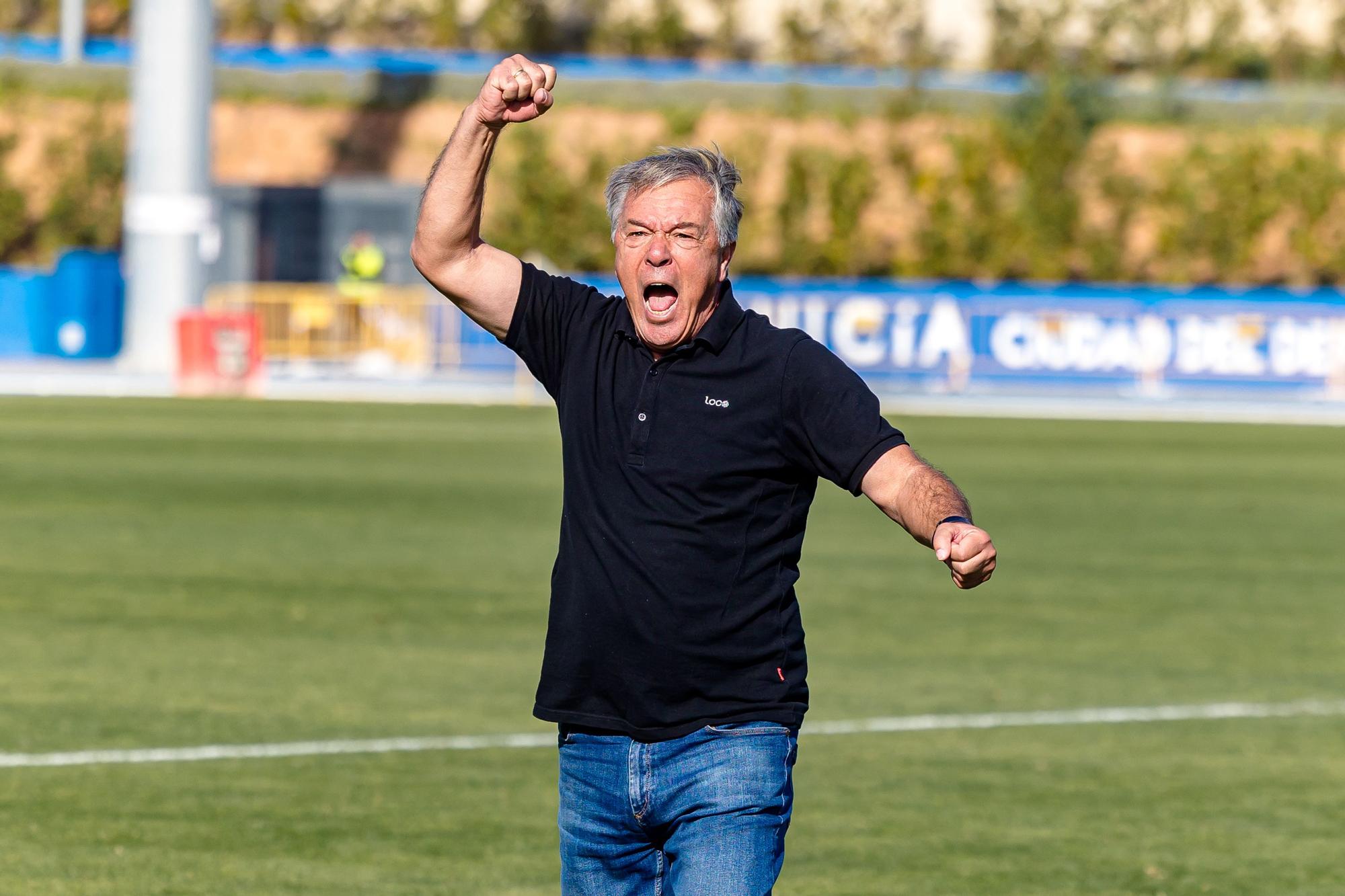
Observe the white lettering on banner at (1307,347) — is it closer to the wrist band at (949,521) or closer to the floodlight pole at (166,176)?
the floodlight pole at (166,176)

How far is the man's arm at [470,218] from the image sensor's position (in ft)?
15.6

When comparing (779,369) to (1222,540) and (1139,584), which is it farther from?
(1222,540)

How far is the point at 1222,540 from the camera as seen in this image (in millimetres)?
17328

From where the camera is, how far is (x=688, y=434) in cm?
450

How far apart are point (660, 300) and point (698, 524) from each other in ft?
1.51

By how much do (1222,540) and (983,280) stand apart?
123 ft

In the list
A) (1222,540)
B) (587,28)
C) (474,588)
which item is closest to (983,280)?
(587,28)

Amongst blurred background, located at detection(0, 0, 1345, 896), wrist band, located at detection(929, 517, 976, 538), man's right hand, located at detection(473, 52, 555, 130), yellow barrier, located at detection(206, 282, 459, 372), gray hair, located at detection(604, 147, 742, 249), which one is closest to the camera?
wrist band, located at detection(929, 517, 976, 538)

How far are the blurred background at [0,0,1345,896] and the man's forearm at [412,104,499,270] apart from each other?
2701mm

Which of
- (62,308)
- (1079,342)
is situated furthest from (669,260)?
(62,308)

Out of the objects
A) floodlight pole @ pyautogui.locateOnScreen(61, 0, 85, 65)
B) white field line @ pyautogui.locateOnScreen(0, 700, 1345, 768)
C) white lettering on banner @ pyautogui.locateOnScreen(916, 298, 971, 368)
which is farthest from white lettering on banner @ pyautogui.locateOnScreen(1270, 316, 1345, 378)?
floodlight pole @ pyautogui.locateOnScreen(61, 0, 85, 65)

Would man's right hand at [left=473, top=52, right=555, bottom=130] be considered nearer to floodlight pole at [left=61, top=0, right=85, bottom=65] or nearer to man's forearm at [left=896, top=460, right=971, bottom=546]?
man's forearm at [left=896, top=460, right=971, bottom=546]

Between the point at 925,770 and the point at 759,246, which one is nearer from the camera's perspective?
the point at 925,770

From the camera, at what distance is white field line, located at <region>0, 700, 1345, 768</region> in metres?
8.59
